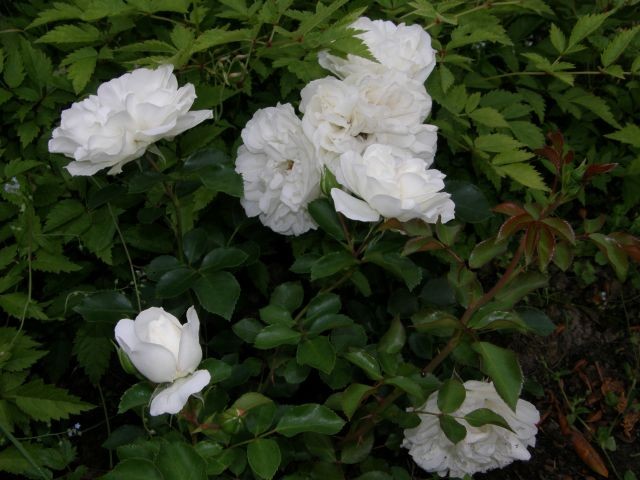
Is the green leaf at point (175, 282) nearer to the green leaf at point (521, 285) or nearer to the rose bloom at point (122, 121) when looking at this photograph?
the rose bloom at point (122, 121)

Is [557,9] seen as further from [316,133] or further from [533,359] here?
[316,133]

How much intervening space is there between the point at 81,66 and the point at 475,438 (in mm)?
1261

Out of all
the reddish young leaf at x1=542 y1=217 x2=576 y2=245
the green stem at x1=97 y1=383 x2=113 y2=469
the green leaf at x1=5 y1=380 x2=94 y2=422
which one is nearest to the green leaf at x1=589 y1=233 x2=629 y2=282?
the reddish young leaf at x1=542 y1=217 x2=576 y2=245

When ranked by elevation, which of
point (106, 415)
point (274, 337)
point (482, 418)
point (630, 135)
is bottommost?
point (106, 415)

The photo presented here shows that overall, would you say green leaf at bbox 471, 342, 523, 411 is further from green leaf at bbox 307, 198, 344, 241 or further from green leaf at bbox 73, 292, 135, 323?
green leaf at bbox 73, 292, 135, 323

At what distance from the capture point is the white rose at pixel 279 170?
1.45 m

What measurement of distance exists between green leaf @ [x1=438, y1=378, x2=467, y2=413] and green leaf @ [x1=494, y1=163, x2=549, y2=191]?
1.73ft

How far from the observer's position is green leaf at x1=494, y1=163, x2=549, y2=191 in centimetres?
172

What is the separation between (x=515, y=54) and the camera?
2.29 metres

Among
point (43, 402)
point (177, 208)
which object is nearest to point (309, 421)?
point (177, 208)

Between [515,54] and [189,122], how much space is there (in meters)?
1.30

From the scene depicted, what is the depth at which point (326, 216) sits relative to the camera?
1452 millimetres

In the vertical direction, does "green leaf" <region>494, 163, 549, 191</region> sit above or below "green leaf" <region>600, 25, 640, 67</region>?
below

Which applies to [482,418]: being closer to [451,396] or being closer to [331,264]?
[451,396]
